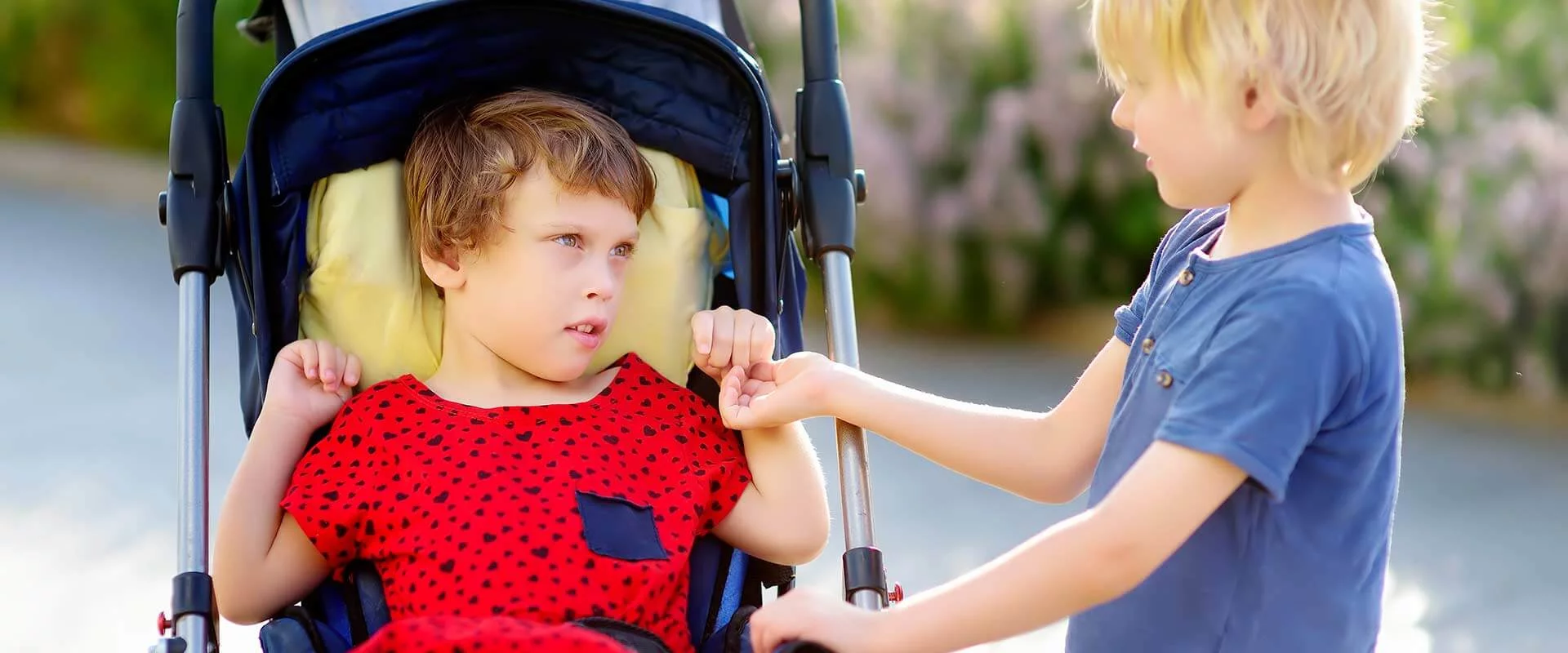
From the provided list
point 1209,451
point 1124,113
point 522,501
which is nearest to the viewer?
point 1209,451

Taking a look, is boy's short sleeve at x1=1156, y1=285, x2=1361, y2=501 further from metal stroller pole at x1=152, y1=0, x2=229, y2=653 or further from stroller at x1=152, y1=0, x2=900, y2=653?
metal stroller pole at x1=152, y1=0, x2=229, y2=653

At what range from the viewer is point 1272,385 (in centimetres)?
158

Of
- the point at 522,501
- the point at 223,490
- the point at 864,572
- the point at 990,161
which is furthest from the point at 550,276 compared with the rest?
the point at 990,161

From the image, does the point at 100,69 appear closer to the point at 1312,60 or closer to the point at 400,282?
the point at 400,282

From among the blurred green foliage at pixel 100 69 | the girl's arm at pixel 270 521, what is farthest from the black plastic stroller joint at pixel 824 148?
the blurred green foliage at pixel 100 69

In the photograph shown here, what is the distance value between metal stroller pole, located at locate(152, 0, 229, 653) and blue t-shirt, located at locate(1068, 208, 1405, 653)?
3.73 feet

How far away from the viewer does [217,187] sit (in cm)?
233

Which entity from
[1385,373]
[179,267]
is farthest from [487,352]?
[1385,373]

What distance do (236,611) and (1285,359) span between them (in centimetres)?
140

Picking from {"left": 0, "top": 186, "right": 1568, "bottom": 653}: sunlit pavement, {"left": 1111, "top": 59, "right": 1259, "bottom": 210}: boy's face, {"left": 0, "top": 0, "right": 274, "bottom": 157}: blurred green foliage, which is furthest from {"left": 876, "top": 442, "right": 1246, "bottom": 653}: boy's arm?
{"left": 0, "top": 0, "right": 274, "bottom": 157}: blurred green foliage

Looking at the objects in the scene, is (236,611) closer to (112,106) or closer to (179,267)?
(179,267)

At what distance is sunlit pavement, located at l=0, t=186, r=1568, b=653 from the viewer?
3.51 meters

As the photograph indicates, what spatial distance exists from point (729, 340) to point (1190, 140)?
88 cm

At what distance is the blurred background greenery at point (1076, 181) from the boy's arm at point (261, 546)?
273 centimetres
